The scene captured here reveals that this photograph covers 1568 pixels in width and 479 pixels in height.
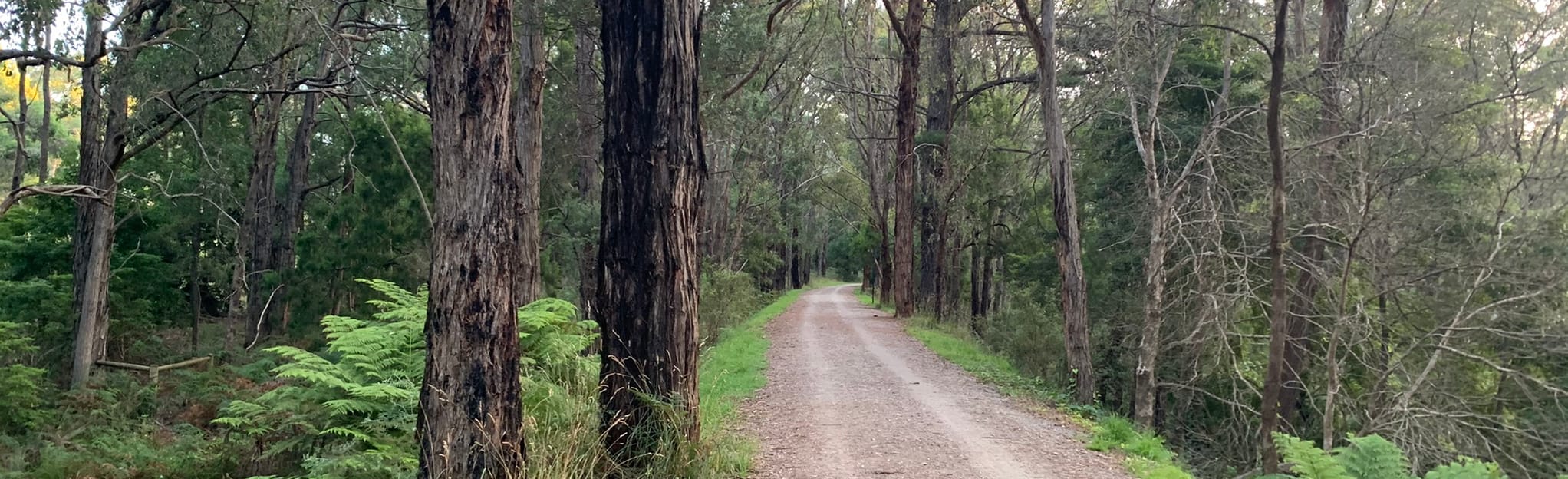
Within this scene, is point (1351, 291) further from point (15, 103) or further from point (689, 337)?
point (15, 103)

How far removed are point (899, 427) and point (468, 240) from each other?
511 cm

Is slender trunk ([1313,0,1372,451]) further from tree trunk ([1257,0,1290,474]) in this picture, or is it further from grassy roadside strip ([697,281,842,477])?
grassy roadside strip ([697,281,842,477])

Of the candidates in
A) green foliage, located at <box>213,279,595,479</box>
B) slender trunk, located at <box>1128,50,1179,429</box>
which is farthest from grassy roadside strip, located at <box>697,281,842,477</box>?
slender trunk, located at <box>1128,50,1179,429</box>

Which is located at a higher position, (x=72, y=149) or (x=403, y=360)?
(x=72, y=149)

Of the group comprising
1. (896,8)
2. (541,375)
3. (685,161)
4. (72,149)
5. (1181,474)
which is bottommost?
(1181,474)

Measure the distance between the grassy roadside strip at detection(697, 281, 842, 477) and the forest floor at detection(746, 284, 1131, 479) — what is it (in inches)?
7.5

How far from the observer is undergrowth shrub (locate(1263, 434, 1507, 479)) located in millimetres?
4707

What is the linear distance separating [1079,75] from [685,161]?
42.3ft

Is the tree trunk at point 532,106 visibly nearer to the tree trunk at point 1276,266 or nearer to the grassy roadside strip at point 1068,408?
the grassy roadside strip at point 1068,408

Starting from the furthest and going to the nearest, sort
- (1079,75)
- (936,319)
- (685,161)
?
(936,319)
(1079,75)
(685,161)

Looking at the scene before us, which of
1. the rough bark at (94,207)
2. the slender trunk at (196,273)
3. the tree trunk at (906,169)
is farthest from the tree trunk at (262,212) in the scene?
the tree trunk at (906,169)

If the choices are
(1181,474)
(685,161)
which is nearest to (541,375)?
(685,161)

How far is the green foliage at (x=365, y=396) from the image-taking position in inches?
190

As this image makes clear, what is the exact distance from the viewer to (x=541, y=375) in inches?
239
